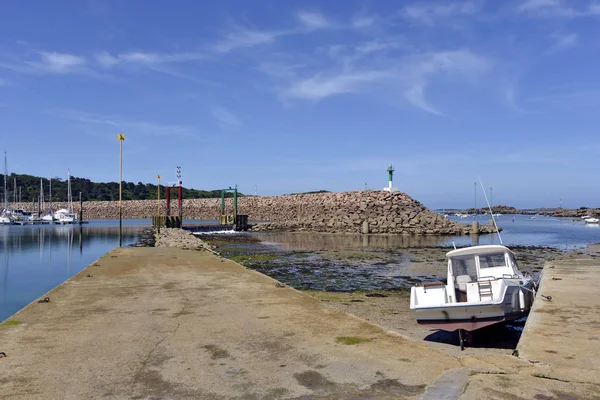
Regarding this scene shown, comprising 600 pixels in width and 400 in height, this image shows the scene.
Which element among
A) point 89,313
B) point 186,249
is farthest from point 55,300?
point 186,249

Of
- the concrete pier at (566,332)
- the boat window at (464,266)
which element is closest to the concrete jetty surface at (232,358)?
the concrete pier at (566,332)

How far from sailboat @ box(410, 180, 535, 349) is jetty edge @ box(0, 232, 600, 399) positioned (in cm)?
114

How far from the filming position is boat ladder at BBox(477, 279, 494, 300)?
11.8m

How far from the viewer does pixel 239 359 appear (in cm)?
791

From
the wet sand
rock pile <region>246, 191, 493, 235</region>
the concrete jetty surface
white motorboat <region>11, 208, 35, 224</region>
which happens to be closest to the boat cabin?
the wet sand

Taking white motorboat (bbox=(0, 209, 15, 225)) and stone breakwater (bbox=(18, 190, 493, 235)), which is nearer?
stone breakwater (bbox=(18, 190, 493, 235))

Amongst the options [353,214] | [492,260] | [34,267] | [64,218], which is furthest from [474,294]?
[64,218]

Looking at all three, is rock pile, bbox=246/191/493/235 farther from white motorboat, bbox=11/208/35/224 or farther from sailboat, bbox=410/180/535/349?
white motorboat, bbox=11/208/35/224

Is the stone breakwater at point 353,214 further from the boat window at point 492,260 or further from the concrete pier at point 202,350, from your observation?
the concrete pier at point 202,350

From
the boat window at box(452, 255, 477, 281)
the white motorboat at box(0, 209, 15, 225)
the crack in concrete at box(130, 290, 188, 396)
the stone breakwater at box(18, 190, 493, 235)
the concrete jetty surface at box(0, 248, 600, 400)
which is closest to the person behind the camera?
the concrete jetty surface at box(0, 248, 600, 400)

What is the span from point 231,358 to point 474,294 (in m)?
6.74

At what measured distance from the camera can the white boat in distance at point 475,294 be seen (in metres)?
10.3

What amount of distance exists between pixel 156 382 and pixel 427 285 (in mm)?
7242

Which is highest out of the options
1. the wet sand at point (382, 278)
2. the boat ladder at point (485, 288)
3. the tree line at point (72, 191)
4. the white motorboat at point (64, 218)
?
the tree line at point (72, 191)
